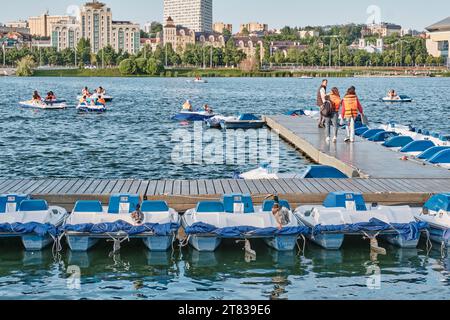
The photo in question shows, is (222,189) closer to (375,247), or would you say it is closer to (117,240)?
(117,240)

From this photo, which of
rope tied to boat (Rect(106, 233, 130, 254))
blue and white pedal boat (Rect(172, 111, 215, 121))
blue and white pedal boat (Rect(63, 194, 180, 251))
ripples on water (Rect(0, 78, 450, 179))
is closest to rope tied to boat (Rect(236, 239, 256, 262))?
blue and white pedal boat (Rect(63, 194, 180, 251))

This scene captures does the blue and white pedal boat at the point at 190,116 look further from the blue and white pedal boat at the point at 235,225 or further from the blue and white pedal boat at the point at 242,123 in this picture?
the blue and white pedal boat at the point at 235,225

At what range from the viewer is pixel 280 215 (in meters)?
18.0

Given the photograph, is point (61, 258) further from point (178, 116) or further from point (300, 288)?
point (178, 116)

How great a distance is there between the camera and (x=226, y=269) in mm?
17172

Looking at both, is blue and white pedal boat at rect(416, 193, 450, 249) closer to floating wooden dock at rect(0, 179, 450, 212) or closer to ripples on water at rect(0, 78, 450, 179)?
floating wooden dock at rect(0, 179, 450, 212)

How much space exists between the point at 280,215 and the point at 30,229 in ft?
17.5

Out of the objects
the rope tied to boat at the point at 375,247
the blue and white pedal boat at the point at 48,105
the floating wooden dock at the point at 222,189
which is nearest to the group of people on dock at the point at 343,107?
the floating wooden dock at the point at 222,189

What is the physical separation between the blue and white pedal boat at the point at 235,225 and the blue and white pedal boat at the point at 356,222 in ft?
1.59

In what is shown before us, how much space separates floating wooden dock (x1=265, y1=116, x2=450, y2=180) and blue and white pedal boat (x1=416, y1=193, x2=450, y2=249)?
422 cm

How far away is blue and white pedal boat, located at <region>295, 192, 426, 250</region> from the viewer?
18172 millimetres

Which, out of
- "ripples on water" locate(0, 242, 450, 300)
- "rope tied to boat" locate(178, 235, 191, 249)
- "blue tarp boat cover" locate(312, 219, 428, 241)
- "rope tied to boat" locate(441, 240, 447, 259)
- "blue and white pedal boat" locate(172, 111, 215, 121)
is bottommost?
"ripples on water" locate(0, 242, 450, 300)
